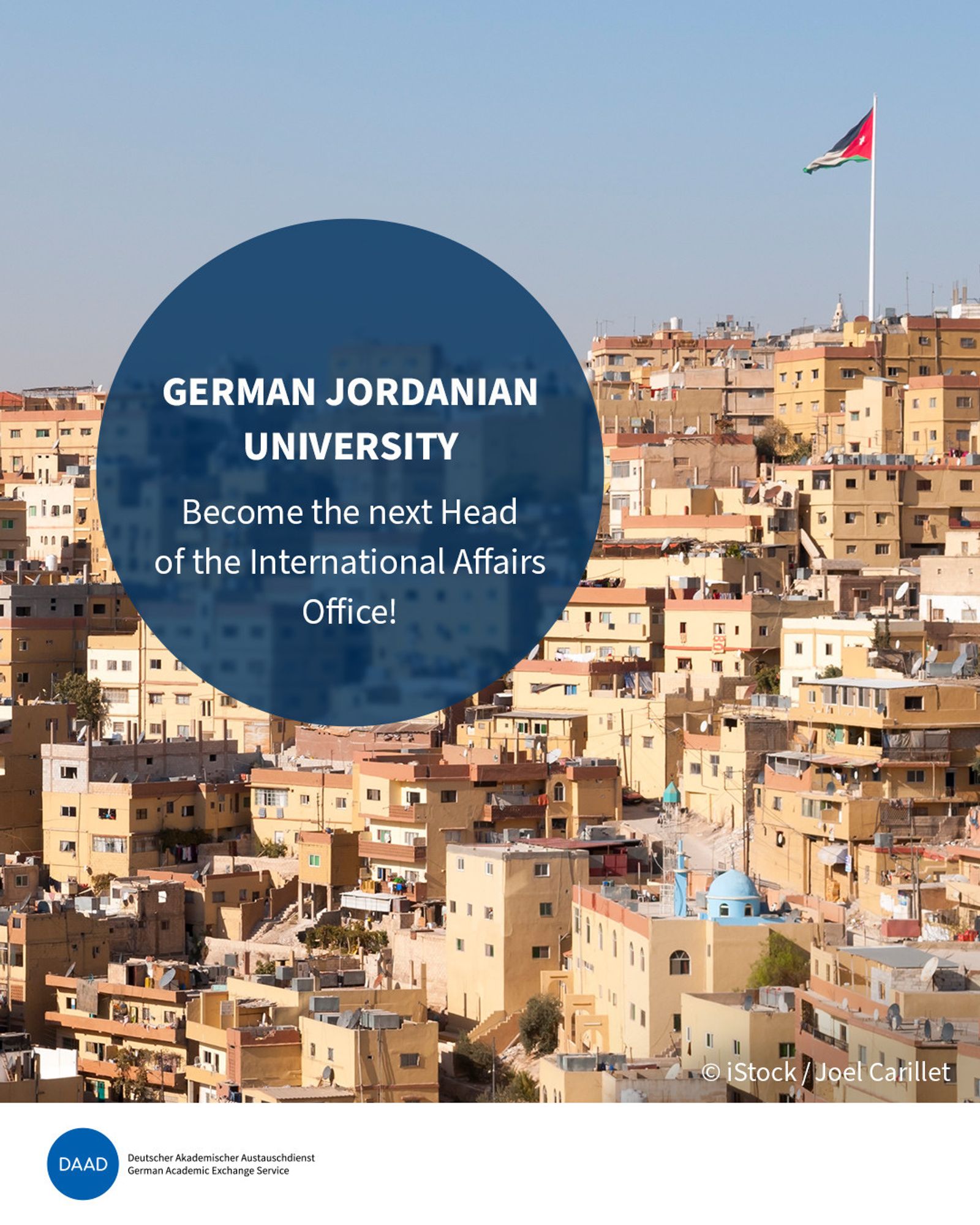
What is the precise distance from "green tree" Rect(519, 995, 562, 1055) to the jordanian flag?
13.5 ft

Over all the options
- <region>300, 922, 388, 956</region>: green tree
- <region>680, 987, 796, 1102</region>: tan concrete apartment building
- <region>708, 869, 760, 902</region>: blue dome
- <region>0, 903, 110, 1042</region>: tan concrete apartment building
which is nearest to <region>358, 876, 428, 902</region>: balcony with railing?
<region>300, 922, 388, 956</region>: green tree

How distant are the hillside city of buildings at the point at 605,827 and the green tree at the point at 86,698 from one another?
0.23 ft

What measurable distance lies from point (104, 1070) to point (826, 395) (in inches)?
554

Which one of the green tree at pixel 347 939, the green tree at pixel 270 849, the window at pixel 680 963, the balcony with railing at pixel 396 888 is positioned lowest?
the green tree at pixel 347 939

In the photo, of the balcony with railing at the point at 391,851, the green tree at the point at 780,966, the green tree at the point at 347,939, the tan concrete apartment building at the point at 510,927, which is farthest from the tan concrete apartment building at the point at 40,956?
A: the green tree at the point at 780,966

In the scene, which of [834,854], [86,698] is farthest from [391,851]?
[86,698]

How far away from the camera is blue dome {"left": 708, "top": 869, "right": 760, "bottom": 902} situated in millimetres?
12320

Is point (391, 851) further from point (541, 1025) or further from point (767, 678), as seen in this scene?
point (541, 1025)

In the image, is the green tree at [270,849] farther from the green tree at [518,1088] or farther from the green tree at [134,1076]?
the green tree at [518,1088]

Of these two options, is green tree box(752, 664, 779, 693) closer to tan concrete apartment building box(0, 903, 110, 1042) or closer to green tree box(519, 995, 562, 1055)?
tan concrete apartment building box(0, 903, 110, 1042)

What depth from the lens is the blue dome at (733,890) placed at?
12320 millimetres

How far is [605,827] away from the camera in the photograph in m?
16.1

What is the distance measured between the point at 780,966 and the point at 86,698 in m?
11.5
